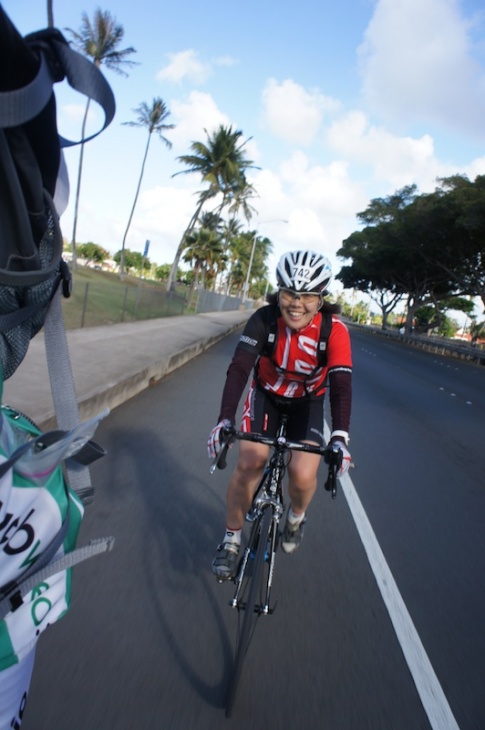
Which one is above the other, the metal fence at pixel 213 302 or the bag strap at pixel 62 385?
the bag strap at pixel 62 385

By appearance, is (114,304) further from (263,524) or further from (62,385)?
(62,385)

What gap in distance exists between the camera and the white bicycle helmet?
3.30 m

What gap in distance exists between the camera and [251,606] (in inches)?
110

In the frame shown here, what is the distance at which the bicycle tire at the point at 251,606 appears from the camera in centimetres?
248

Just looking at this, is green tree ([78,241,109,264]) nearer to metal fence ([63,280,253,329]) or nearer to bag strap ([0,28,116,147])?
metal fence ([63,280,253,329])

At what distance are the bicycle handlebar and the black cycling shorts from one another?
0.57 metres

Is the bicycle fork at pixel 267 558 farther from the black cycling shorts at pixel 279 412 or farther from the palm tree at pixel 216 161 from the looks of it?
the palm tree at pixel 216 161

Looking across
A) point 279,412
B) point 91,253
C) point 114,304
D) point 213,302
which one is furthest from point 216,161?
point 91,253

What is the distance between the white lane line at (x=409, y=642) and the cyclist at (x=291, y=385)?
710 mm

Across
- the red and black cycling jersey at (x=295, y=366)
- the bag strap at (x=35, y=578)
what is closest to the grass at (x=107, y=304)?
the red and black cycling jersey at (x=295, y=366)

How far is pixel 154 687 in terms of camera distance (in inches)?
99.6

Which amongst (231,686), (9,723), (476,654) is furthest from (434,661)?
(9,723)

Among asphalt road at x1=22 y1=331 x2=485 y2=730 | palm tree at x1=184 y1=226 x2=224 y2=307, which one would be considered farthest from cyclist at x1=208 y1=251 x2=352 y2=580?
palm tree at x1=184 y1=226 x2=224 y2=307

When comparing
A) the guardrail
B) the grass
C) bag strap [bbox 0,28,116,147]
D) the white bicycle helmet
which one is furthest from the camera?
the guardrail
